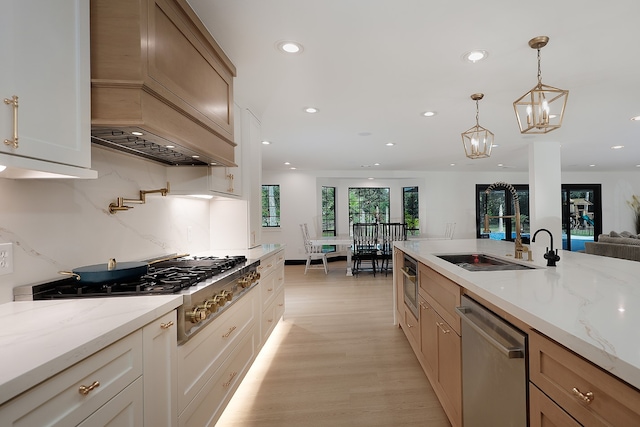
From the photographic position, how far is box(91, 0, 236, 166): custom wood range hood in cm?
120

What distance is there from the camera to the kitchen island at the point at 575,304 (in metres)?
0.71

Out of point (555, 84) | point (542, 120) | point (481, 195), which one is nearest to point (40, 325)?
point (542, 120)

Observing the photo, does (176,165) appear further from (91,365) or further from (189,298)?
(91,365)

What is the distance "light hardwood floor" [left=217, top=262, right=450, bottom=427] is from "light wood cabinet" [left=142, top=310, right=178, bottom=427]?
80 cm

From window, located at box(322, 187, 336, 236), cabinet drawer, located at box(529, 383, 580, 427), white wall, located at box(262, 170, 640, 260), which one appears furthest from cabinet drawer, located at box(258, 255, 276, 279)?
window, located at box(322, 187, 336, 236)

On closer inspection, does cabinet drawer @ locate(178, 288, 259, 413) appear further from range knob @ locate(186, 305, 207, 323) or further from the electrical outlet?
the electrical outlet

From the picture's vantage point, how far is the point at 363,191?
8812 mm

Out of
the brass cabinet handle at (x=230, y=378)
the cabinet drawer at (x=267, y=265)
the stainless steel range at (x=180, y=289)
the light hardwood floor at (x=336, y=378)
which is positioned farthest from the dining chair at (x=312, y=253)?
the stainless steel range at (x=180, y=289)

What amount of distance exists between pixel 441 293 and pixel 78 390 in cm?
169

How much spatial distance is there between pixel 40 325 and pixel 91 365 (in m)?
0.26

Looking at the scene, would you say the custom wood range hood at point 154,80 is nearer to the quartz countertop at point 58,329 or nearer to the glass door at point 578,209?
the quartz countertop at point 58,329

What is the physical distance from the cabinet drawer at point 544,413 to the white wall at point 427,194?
7.05m

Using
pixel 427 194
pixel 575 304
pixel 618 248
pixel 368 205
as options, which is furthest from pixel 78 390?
pixel 427 194

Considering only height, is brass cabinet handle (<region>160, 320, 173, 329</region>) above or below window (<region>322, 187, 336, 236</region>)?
below
